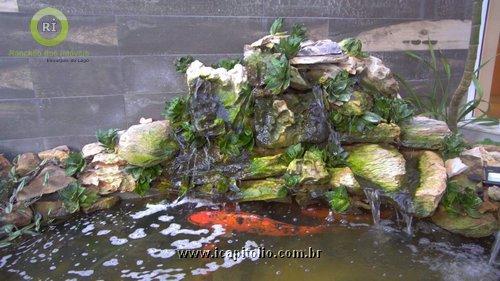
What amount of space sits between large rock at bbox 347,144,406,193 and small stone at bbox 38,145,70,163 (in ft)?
8.65

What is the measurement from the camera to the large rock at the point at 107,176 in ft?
10.8

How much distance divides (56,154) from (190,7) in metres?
1.99

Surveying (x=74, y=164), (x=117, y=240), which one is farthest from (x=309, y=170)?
(x=74, y=164)

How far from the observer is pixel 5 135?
3.67 metres

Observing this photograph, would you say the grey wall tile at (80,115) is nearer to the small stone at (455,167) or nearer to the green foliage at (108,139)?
the green foliage at (108,139)

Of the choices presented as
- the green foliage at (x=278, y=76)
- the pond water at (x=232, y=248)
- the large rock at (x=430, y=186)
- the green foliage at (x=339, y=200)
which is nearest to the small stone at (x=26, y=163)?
the pond water at (x=232, y=248)

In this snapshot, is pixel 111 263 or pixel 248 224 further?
pixel 248 224

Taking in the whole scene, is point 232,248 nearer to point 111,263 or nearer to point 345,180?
point 111,263

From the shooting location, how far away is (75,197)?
311 centimetres

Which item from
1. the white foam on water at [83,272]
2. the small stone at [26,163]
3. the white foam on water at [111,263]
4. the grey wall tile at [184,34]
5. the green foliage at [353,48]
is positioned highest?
the grey wall tile at [184,34]

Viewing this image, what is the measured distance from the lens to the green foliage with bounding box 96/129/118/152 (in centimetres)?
348

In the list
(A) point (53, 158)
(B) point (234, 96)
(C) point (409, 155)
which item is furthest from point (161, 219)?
(C) point (409, 155)

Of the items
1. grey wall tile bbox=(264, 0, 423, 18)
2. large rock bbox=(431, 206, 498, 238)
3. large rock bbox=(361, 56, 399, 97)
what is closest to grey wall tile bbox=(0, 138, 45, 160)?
grey wall tile bbox=(264, 0, 423, 18)

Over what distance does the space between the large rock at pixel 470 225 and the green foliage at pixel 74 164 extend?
9.66 feet
